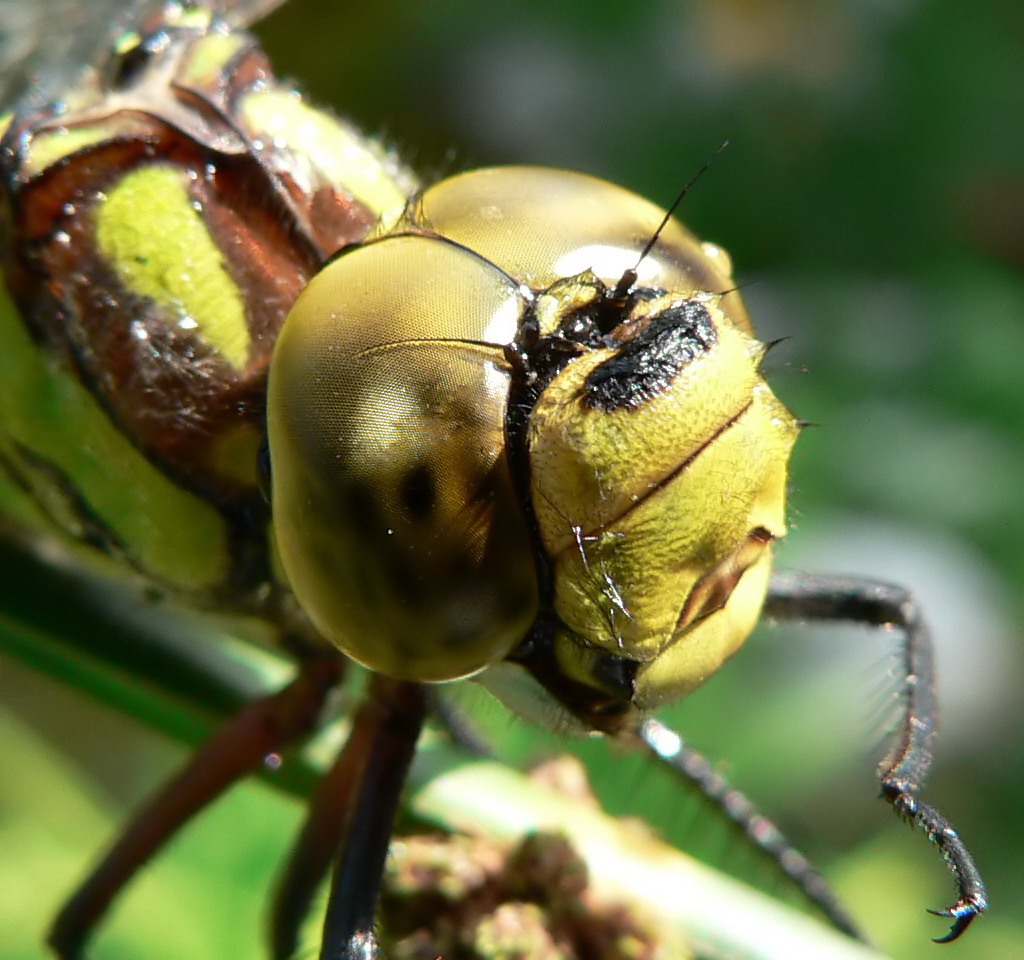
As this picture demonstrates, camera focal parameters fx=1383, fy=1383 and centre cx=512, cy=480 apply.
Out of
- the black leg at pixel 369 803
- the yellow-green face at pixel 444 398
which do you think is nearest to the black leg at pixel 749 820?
the black leg at pixel 369 803

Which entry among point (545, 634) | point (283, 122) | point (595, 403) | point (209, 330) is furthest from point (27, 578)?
point (595, 403)

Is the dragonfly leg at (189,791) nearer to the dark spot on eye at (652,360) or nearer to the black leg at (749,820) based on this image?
the black leg at (749,820)

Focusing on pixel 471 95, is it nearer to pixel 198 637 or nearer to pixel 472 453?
pixel 198 637

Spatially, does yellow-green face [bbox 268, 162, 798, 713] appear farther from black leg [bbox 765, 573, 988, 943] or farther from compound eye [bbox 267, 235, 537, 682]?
black leg [bbox 765, 573, 988, 943]

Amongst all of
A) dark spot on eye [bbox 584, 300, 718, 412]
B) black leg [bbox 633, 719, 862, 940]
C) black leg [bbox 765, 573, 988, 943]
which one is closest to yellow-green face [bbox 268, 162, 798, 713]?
dark spot on eye [bbox 584, 300, 718, 412]

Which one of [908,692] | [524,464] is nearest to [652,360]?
[524,464]

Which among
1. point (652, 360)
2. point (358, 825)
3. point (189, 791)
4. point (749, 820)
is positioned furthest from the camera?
point (749, 820)

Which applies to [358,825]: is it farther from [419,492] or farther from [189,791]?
[419,492]
